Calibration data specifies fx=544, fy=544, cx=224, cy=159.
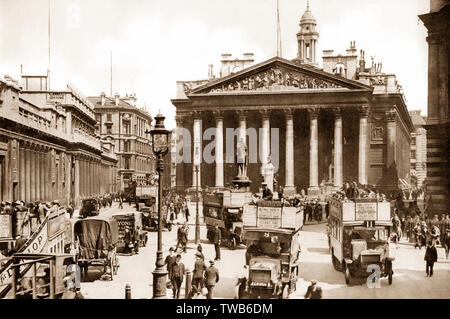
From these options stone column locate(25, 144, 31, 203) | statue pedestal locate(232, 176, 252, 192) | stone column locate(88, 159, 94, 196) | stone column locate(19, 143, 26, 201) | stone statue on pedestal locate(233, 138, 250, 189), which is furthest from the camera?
stone column locate(88, 159, 94, 196)

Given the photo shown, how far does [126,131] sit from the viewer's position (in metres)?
51.2

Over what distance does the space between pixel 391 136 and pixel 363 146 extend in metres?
4.17

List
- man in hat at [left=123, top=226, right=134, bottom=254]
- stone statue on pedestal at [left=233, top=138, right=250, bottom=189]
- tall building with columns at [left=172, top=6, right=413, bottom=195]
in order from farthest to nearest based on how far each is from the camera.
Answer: tall building with columns at [left=172, top=6, right=413, bottom=195], stone statue on pedestal at [left=233, top=138, right=250, bottom=189], man in hat at [left=123, top=226, right=134, bottom=254]

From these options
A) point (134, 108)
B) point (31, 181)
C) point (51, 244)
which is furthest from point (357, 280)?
point (134, 108)

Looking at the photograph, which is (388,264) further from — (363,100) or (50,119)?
(363,100)

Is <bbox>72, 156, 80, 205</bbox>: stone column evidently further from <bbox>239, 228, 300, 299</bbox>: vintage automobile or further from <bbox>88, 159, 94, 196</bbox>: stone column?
<bbox>239, 228, 300, 299</bbox>: vintage automobile

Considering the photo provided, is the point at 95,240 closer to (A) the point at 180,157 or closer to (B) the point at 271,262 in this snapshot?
(B) the point at 271,262

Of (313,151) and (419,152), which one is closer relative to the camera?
(419,152)

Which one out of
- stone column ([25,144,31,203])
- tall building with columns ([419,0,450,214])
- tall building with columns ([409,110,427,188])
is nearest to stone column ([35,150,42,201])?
stone column ([25,144,31,203])

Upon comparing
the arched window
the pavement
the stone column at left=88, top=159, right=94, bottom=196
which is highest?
the arched window

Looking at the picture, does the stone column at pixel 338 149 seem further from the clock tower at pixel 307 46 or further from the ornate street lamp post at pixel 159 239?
the ornate street lamp post at pixel 159 239

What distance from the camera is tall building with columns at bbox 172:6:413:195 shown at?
62.3 m

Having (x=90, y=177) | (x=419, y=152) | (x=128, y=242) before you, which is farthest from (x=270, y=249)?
(x=419, y=152)

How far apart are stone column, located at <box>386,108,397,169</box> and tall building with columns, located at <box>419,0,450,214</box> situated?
109 ft
